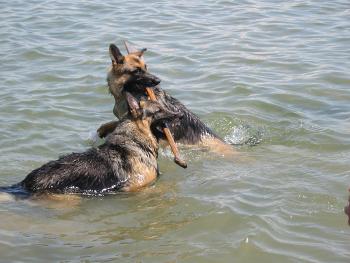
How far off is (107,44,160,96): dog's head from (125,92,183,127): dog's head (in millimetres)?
472

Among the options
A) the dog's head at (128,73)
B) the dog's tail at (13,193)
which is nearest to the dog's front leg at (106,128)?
the dog's head at (128,73)

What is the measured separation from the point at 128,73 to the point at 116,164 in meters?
1.40

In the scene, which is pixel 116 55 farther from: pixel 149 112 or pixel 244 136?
pixel 244 136

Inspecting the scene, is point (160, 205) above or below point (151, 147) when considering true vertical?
below

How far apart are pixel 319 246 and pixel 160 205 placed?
1.79 meters

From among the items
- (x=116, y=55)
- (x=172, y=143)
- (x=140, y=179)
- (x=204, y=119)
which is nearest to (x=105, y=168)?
(x=140, y=179)

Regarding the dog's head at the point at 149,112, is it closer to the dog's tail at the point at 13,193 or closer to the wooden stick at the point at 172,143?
the wooden stick at the point at 172,143

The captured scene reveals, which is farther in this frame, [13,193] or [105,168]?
[105,168]

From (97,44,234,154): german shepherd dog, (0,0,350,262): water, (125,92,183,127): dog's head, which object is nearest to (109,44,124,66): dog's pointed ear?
(97,44,234,154): german shepherd dog

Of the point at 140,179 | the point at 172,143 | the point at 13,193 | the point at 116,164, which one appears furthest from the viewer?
the point at 172,143

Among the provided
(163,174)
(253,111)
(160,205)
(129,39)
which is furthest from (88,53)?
(160,205)

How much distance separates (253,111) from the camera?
33.3 feet

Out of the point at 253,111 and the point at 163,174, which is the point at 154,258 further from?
the point at 253,111

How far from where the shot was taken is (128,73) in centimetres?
783
